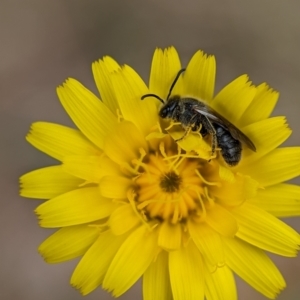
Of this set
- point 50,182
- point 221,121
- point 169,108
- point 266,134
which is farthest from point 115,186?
point 266,134

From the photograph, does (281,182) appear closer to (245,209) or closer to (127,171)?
(245,209)

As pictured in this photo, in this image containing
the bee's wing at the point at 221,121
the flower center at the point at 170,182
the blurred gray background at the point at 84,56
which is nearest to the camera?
the bee's wing at the point at 221,121

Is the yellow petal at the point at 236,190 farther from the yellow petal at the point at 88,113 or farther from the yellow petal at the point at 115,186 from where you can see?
the yellow petal at the point at 88,113

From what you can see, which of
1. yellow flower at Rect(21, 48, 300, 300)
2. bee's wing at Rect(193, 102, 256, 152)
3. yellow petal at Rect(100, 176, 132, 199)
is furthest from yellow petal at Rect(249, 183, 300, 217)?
yellow petal at Rect(100, 176, 132, 199)

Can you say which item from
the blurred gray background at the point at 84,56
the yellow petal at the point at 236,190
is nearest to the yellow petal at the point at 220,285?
the yellow petal at the point at 236,190

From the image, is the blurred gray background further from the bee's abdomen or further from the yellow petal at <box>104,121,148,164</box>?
the bee's abdomen
